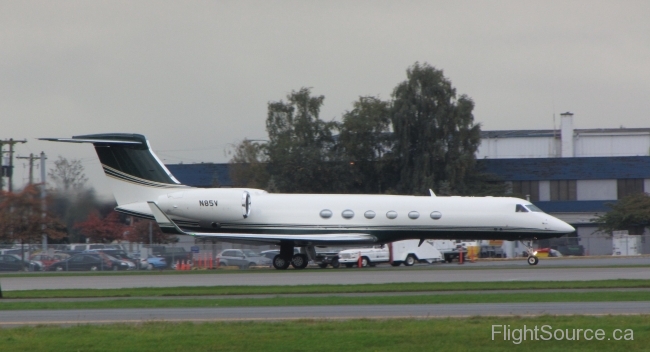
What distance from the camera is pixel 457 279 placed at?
84.3ft

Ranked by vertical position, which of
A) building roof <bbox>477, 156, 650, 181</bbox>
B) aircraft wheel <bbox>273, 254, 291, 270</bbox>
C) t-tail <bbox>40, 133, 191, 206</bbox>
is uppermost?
building roof <bbox>477, 156, 650, 181</bbox>

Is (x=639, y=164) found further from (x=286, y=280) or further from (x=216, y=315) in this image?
(x=216, y=315)

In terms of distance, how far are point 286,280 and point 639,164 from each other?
161 ft

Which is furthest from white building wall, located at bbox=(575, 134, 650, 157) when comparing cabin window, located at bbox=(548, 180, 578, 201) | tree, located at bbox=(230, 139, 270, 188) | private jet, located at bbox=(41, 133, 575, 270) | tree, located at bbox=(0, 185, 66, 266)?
tree, located at bbox=(0, 185, 66, 266)

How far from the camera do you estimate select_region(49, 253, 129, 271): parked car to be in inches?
1601

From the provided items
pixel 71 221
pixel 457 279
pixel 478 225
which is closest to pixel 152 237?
pixel 71 221

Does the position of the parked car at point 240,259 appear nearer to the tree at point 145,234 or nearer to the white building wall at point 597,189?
the tree at point 145,234

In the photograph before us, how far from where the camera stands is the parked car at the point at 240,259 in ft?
144

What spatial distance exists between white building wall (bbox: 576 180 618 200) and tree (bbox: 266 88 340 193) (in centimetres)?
2011

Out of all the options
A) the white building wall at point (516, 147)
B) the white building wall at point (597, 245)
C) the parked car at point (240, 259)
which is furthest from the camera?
the white building wall at point (516, 147)

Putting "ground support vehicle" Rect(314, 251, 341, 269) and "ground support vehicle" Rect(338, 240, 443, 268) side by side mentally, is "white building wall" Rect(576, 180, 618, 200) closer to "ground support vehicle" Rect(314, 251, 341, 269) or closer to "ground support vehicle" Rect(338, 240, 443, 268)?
"ground support vehicle" Rect(338, 240, 443, 268)

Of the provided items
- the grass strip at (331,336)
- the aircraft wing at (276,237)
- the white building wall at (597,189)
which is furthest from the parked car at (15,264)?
the white building wall at (597,189)

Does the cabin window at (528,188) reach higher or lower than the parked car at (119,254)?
higher

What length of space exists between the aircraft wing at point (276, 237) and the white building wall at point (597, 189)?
1530 inches
